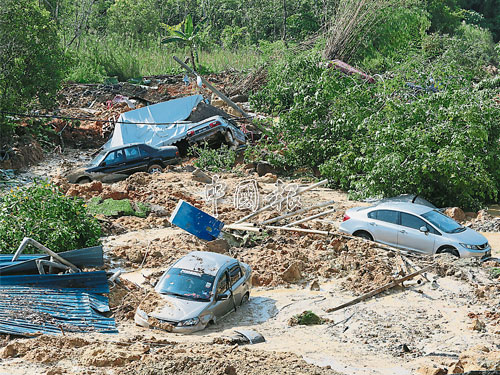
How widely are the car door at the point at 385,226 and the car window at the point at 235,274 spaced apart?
169 inches

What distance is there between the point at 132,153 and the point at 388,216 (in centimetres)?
1127

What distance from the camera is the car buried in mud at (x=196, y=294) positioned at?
37.3ft

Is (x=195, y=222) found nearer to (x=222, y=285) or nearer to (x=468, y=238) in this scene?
(x=222, y=285)

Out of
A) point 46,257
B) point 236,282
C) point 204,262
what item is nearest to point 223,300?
point 236,282

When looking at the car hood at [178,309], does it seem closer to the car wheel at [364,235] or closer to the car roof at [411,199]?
the car wheel at [364,235]

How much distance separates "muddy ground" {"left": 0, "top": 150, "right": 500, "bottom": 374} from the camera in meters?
8.75

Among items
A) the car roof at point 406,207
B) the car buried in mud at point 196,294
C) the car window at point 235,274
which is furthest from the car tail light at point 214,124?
the car window at point 235,274

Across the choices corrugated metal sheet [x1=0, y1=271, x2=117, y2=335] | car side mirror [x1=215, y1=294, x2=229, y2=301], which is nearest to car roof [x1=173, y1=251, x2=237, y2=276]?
car side mirror [x1=215, y1=294, x2=229, y2=301]

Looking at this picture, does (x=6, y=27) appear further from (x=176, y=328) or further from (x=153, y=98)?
(x=176, y=328)

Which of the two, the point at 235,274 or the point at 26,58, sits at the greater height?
the point at 26,58

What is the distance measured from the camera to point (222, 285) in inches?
484

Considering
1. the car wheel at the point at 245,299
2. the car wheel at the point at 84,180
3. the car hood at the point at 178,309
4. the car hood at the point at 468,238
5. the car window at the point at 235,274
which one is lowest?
the car wheel at the point at 84,180

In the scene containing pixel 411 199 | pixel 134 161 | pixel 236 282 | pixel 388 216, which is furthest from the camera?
pixel 134 161

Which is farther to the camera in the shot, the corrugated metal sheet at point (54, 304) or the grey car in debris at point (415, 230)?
the grey car in debris at point (415, 230)
